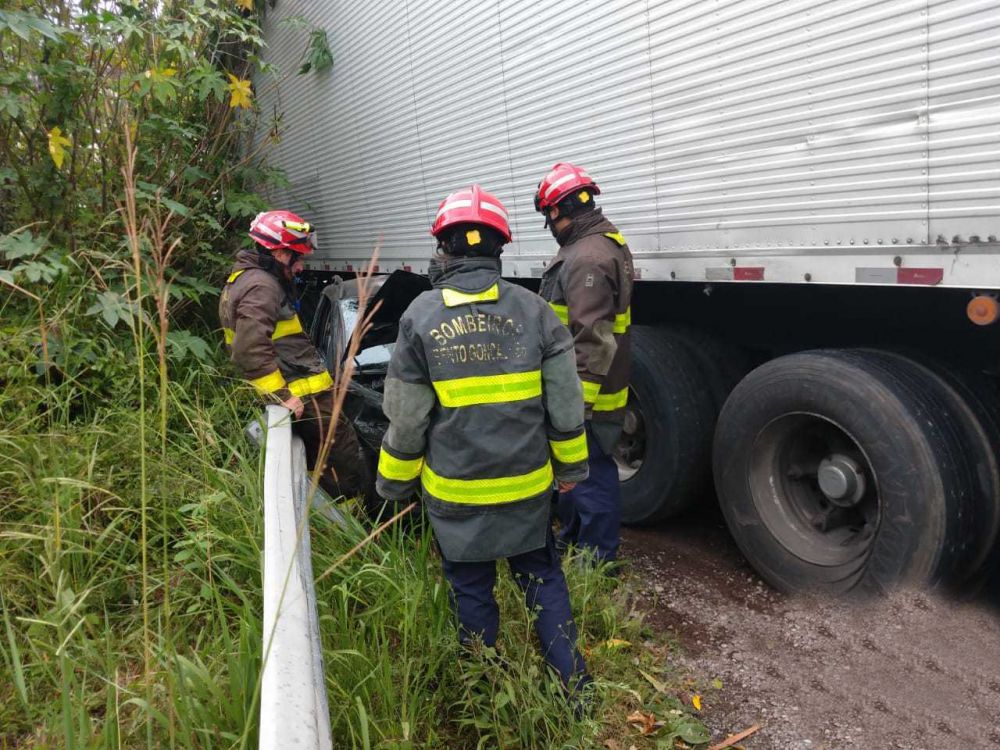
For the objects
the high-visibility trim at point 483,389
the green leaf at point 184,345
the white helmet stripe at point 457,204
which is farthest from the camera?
the green leaf at point 184,345

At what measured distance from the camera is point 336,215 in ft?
25.4

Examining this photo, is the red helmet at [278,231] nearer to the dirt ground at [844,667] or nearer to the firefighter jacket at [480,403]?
the firefighter jacket at [480,403]

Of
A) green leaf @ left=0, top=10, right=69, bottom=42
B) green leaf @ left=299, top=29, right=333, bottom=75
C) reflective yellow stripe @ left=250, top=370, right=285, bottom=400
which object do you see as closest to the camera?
green leaf @ left=0, top=10, right=69, bottom=42

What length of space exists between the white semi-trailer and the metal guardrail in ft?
7.24

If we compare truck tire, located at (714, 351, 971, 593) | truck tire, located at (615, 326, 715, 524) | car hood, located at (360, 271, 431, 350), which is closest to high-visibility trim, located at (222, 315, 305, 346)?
car hood, located at (360, 271, 431, 350)

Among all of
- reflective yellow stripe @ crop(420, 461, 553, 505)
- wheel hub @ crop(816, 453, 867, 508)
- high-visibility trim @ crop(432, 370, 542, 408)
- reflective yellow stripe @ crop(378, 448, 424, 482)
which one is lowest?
wheel hub @ crop(816, 453, 867, 508)

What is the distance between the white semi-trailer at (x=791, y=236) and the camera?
8.05 feet

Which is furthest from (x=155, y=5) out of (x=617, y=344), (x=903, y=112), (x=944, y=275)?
(x=944, y=275)

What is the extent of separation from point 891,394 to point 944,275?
0.54m

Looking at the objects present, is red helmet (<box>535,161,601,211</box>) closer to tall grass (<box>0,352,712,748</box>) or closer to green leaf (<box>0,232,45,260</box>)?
tall grass (<box>0,352,712,748</box>)

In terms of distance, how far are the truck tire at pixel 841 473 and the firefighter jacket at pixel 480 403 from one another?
1.25 metres

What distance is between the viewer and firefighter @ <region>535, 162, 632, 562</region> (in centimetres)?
330

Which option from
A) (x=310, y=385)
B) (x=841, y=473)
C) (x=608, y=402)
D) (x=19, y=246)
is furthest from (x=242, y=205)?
(x=841, y=473)

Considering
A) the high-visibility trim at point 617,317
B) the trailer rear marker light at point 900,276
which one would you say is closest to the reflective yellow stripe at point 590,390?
the high-visibility trim at point 617,317
